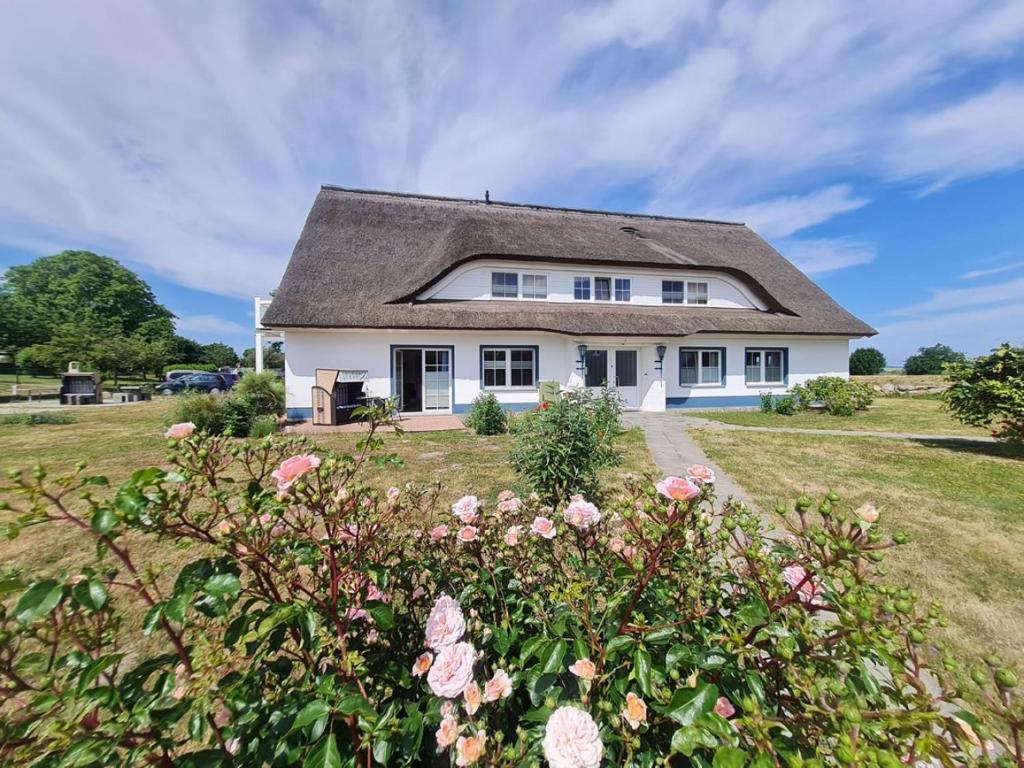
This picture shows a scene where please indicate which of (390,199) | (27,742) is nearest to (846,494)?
(27,742)

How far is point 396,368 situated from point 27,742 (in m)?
12.6

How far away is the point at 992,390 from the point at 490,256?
12.4 metres

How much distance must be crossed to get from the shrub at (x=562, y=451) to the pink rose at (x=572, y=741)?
353 centimetres

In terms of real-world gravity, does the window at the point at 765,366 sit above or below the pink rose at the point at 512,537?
above

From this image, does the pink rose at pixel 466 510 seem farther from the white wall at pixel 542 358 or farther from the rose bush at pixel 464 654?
the white wall at pixel 542 358

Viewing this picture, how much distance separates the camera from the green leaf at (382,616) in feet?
3.84

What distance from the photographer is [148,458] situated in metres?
7.31

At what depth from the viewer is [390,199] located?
17328 mm

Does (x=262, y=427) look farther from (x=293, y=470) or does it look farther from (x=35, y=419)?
(x=293, y=470)

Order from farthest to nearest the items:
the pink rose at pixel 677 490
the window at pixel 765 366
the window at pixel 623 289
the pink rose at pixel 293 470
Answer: the window at pixel 765 366
the window at pixel 623 289
the pink rose at pixel 677 490
the pink rose at pixel 293 470

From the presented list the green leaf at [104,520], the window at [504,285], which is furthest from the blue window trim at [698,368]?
the green leaf at [104,520]

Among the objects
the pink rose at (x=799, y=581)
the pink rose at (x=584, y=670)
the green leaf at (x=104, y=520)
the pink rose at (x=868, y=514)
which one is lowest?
the pink rose at (x=584, y=670)

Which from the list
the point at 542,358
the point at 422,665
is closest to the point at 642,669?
the point at 422,665

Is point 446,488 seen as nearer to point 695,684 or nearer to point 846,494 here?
point 695,684
